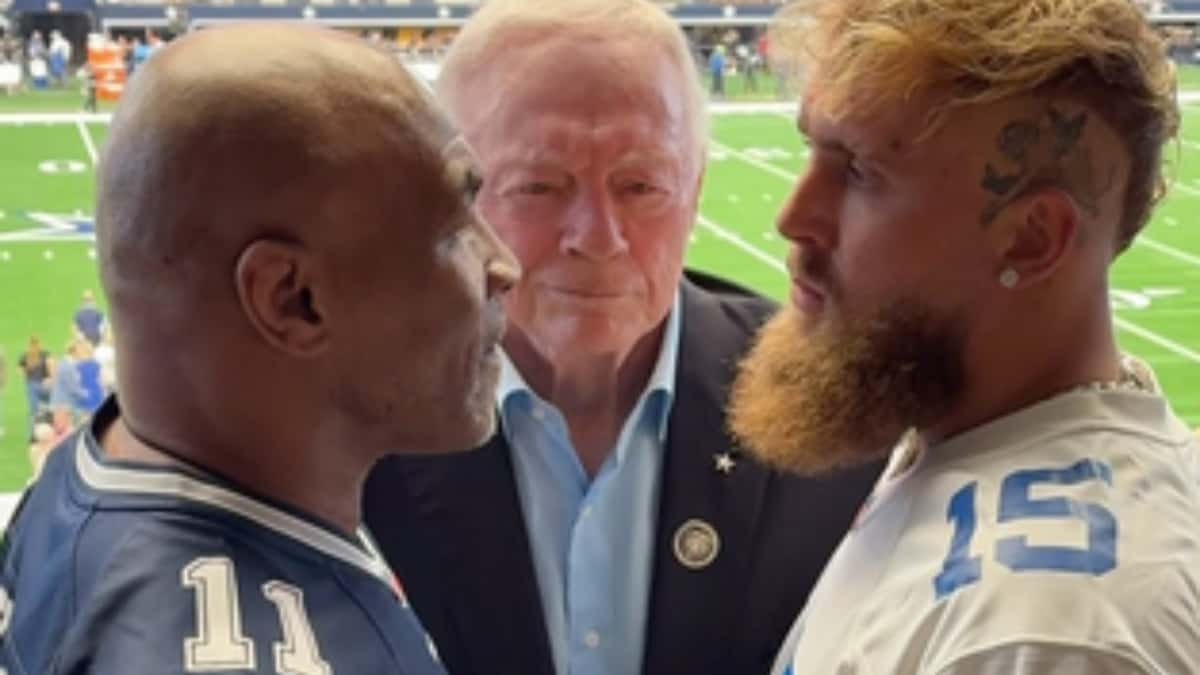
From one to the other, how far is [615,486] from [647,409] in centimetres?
9

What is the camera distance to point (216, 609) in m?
0.80

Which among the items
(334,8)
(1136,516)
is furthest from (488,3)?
(334,8)

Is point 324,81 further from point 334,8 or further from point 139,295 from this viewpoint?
point 334,8

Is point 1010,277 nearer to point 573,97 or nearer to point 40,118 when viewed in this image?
point 573,97

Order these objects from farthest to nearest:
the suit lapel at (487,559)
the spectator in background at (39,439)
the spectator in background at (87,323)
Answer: the spectator in background at (87,323)
the spectator in background at (39,439)
the suit lapel at (487,559)

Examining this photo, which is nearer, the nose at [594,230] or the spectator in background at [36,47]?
the nose at [594,230]

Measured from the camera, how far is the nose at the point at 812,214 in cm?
114

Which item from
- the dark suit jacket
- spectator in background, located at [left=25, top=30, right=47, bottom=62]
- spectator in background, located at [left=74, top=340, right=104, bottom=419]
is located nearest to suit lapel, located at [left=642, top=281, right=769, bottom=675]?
the dark suit jacket

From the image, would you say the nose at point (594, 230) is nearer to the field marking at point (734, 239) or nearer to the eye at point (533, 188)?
the eye at point (533, 188)

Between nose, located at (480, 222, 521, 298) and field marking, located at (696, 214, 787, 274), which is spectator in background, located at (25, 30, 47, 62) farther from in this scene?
nose, located at (480, 222, 521, 298)

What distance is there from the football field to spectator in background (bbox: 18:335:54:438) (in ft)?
0.53

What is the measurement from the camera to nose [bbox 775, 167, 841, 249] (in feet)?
3.73

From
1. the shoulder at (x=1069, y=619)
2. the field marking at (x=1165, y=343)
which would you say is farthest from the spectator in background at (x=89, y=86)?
the shoulder at (x=1069, y=619)

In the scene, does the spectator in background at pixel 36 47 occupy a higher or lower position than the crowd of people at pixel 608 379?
lower
